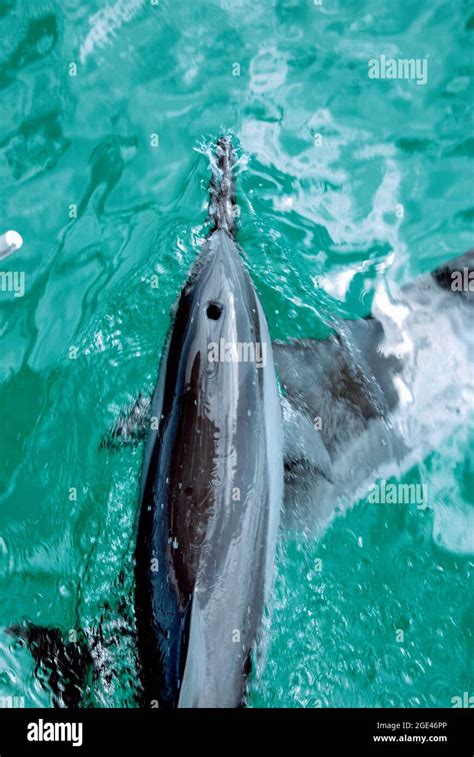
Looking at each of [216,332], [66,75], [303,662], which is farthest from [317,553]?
[66,75]

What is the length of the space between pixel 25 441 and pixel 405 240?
476 centimetres

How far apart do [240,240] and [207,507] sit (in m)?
3.23

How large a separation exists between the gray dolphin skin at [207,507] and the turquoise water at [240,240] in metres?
0.56

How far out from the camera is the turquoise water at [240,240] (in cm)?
714

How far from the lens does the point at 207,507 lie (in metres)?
5.99

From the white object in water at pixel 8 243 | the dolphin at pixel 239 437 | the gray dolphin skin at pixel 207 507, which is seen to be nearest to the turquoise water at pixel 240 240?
the dolphin at pixel 239 437

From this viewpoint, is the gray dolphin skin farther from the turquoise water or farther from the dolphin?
the turquoise water

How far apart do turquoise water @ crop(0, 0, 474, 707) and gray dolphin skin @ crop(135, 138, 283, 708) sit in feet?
1.85

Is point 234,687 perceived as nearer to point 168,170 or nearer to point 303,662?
point 303,662

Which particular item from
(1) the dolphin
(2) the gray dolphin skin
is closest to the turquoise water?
(1) the dolphin

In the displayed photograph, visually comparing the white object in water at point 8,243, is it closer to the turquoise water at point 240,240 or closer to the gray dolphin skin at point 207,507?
the turquoise water at point 240,240

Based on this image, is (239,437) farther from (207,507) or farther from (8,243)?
(8,243)

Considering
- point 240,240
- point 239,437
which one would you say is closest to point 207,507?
point 239,437

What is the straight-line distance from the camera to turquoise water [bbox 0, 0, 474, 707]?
23.4 feet
